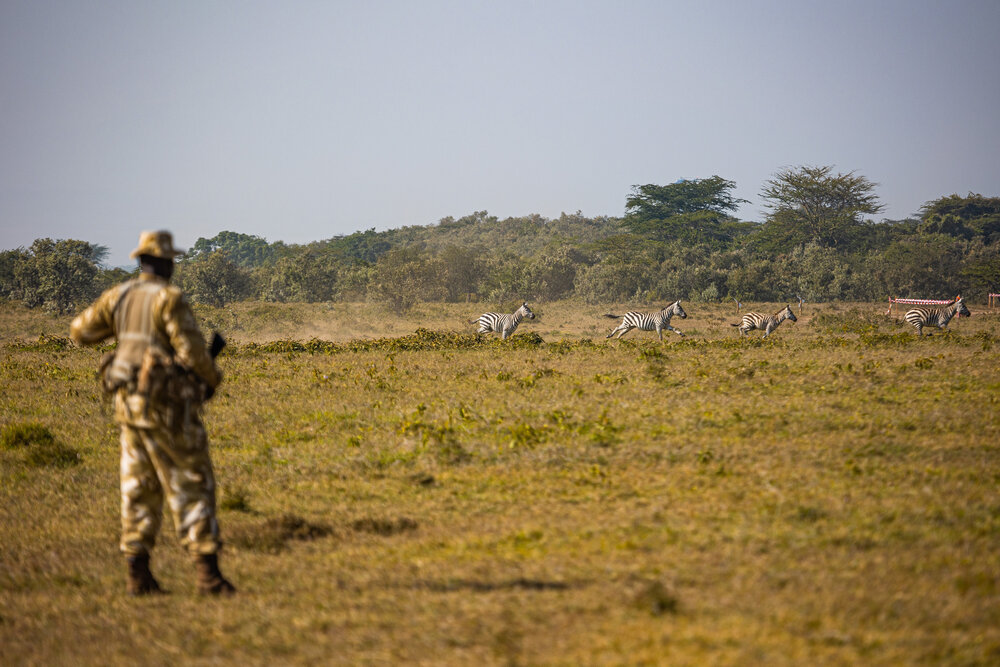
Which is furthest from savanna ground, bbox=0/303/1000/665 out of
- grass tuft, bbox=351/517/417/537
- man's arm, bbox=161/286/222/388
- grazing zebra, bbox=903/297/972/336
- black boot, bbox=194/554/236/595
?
grazing zebra, bbox=903/297/972/336

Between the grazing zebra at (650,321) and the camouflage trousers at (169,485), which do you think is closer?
the camouflage trousers at (169,485)

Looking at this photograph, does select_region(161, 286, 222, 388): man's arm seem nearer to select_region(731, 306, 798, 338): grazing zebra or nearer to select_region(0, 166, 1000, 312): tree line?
select_region(731, 306, 798, 338): grazing zebra

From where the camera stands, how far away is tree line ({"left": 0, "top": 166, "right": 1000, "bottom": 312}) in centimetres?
4000

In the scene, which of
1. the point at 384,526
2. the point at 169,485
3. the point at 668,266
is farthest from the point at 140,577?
the point at 668,266

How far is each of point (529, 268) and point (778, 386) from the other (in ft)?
127

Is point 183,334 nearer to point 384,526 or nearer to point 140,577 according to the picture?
point 140,577

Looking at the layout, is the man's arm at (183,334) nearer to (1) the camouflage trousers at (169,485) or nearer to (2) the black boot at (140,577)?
(1) the camouflage trousers at (169,485)

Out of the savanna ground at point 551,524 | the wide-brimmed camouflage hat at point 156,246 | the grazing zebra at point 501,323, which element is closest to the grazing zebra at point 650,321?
the grazing zebra at point 501,323

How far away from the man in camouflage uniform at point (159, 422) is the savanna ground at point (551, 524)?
0.42m

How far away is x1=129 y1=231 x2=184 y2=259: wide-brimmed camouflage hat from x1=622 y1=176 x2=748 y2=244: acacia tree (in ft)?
218

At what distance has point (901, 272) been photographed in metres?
44.0

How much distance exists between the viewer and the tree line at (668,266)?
40000 millimetres

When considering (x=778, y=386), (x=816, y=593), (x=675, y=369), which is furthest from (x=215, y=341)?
(x=675, y=369)

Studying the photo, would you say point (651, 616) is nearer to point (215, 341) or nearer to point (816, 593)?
point (816, 593)
